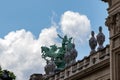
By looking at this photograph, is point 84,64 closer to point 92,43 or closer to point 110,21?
point 92,43

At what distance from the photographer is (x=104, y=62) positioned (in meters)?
42.5

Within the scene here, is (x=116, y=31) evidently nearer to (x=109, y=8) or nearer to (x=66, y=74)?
(x=109, y=8)

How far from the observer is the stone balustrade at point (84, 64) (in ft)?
142

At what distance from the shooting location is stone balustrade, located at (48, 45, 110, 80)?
43.3 metres

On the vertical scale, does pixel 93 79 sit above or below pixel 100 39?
below

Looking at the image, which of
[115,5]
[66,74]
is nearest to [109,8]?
[115,5]

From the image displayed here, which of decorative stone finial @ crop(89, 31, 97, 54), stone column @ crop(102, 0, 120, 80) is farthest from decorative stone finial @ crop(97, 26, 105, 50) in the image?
stone column @ crop(102, 0, 120, 80)

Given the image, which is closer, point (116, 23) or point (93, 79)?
point (116, 23)

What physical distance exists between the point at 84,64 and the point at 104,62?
4365mm

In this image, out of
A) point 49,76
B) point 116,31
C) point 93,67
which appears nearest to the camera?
point 116,31

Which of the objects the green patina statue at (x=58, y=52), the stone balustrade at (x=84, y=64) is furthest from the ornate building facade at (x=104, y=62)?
the green patina statue at (x=58, y=52)

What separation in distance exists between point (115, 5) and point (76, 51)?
14597mm

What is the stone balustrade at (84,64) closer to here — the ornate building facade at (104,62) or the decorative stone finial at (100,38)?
the ornate building facade at (104,62)

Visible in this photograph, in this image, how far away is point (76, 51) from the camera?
172ft
